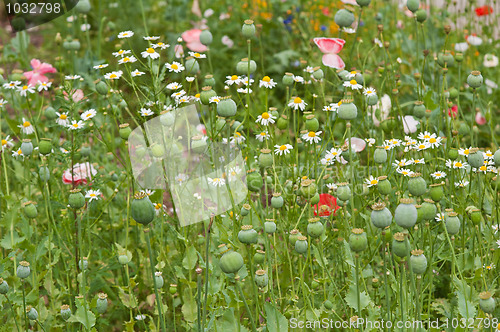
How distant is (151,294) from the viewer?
1.96 meters

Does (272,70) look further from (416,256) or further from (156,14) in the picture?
(416,256)

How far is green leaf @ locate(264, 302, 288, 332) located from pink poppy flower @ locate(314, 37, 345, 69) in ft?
3.02

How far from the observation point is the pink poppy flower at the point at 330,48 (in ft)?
6.47

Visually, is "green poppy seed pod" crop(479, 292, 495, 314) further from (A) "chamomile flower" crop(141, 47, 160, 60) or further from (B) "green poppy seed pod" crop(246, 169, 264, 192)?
(A) "chamomile flower" crop(141, 47, 160, 60)

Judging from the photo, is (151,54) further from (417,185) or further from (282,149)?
(417,185)

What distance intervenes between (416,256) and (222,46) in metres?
2.80

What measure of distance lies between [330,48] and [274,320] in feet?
3.23

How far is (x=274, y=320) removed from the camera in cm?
138

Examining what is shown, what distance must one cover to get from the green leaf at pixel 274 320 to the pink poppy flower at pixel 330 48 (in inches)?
36.3

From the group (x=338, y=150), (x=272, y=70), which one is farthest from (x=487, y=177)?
(x=272, y=70)

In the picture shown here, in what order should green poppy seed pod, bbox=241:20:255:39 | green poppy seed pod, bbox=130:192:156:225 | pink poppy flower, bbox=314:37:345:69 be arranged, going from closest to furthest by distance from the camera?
green poppy seed pod, bbox=130:192:156:225 < green poppy seed pod, bbox=241:20:255:39 < pink poppy flower, bbox=314:37:345:69

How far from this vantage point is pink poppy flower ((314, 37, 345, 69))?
6.47 feet

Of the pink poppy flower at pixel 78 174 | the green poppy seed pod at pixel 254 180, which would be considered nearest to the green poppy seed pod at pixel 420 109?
the green poppy seed pod at pixel 254 180

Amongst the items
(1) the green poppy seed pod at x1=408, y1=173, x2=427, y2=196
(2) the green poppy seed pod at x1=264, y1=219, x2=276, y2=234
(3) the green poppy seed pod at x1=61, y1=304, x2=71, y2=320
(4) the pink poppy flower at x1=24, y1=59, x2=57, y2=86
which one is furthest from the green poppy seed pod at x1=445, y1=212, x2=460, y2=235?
(4) the pink poppy flower at x1=24, y1=59, x2=57, y2=86
